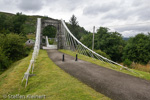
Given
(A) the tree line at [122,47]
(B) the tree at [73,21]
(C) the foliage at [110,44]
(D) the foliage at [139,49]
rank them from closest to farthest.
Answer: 1. (D) the foliage at [139,49]
2. (A) the tree line at [122,47]
3. (C) the foliage at [110,44]
4. (B) the tree at [73,21]

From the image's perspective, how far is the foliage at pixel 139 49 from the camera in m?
23.5

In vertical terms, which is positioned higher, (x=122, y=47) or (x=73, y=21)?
(x=73, y=21)

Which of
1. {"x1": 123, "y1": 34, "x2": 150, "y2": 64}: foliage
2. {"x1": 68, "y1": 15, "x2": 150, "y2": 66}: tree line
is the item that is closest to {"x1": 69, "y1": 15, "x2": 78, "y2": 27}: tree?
{"x1": 68, "y1": 15, "x2": 150, "y2": 66}: tree line

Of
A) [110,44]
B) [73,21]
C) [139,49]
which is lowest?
[139,49]

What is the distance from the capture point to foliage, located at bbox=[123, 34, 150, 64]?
77.2ft

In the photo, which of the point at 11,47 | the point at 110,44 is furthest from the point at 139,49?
the point at 11,47

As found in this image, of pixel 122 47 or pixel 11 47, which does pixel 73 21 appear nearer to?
pixel 122 47

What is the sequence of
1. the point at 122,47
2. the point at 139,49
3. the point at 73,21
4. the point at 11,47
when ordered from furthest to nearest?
the point at 73,21 → the point at 122,47 → the point at 139,49 → the point at 11,47

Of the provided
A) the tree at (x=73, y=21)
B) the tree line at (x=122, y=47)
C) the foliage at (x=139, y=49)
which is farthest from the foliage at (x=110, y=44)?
the tree at (x=73, y=21)

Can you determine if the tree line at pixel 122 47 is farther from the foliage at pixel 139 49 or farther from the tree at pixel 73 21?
the tree at pixel 73 21

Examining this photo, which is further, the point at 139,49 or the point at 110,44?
the point at 110,44

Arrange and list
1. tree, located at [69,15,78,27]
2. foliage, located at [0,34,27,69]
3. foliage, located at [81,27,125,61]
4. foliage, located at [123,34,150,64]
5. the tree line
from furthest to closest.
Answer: tree, located at [69,15,78,27] → foliage, located at [81,27,125,61] → the tree line → foliage, located at [123,34,150,64] → foliage, located at [0,34,27,69]

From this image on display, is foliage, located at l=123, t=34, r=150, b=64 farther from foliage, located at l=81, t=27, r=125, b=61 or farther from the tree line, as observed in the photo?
foliage, located at l=81, t=27, r=125, b=61

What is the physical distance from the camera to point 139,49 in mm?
24125
